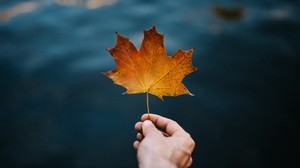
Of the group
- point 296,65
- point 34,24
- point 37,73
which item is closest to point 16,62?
point 37,73

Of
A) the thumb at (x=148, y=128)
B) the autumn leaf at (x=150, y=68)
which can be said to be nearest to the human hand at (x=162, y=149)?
the thumb at (x=148, y=128)

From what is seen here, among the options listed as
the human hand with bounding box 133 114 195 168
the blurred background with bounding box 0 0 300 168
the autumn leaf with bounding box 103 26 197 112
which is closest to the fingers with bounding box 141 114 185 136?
the human hand with bounding box 133 114 195 168

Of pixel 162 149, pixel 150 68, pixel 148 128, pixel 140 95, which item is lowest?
pixel 162 149

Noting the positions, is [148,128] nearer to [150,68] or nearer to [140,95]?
[150,68]

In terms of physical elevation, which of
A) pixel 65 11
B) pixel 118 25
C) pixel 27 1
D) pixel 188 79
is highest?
pixel 27 1

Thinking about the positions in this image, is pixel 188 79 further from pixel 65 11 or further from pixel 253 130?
pixel 65 11

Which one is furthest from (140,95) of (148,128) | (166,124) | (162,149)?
(162,149)
